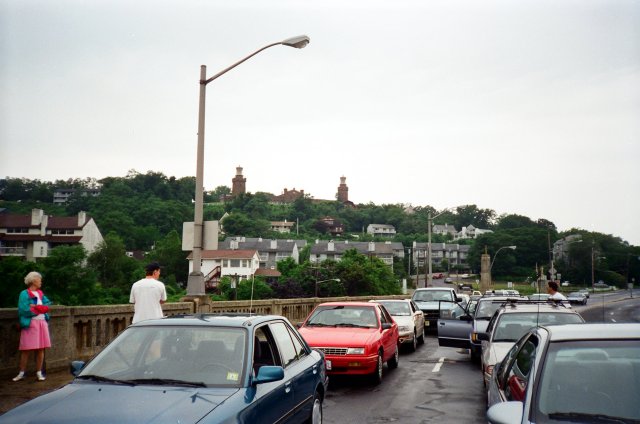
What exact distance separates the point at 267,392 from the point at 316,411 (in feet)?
5.90

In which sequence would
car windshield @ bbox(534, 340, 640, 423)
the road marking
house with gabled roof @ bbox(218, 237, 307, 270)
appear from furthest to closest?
house with gabled roof @ bbox(218, 237, 307, 270) → the road marking → car windshield @ bbox(534, 340, 640, 423)

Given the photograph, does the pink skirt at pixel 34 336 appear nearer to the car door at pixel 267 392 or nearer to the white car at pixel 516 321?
the car door at pixel 267 392

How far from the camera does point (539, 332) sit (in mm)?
4707

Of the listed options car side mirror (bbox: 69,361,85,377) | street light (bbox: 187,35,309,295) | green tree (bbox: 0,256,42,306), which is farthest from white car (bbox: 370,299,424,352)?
green tree (bbox: 0,256,42,306)

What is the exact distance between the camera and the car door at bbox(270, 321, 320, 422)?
599 cm

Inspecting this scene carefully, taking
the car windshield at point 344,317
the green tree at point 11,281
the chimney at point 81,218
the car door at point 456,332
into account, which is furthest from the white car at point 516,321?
the chimney at point 81,218

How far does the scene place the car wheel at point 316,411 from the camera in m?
6.58

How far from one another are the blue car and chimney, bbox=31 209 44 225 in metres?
120

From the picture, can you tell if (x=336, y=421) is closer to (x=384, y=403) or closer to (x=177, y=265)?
(x=384, y=403)

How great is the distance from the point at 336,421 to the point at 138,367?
146 inches

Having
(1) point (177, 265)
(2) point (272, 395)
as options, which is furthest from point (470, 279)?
(2) point (272, 395)

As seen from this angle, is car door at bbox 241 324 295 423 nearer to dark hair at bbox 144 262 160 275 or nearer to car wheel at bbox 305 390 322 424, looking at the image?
car wheel at bbox 305 390 322 424

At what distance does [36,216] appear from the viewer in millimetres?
117812

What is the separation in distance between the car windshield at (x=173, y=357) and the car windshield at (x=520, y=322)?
5476mm
